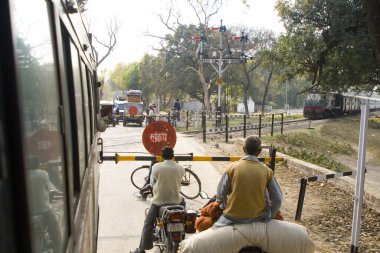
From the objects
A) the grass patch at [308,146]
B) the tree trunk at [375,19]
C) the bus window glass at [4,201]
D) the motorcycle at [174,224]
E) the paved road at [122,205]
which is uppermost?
the tree trunk at [375,19]

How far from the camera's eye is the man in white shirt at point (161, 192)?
507cm

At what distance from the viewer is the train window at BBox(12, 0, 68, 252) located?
3.86 ft

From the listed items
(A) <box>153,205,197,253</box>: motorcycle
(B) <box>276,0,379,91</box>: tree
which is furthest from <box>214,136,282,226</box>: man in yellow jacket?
(B) <box>276,0,379,91</box>: tree

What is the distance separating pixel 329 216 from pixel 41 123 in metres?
6.88

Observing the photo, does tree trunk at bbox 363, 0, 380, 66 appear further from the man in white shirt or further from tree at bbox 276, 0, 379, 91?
tree at bbox 276, 0, 379, 91

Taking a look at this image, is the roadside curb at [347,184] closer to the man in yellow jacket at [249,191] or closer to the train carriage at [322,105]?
the man in yellow jacket at [249,191]

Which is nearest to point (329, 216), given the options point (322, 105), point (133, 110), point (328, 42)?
point (328, 42)

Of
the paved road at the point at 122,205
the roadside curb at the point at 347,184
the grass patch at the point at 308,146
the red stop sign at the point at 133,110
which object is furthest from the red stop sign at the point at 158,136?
the red stop sign at the point at 133,110

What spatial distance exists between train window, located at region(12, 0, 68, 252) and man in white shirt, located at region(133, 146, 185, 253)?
3.22m

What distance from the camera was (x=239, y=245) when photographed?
3.43 meters

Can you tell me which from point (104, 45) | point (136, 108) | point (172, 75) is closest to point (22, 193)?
point (136, 108)

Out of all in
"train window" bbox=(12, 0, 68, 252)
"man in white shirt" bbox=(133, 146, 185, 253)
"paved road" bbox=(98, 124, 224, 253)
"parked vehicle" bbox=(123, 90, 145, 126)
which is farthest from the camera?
"parked vehicle" bbox=(123, 90, 145, 126)

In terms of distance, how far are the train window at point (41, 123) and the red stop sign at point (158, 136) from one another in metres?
5.91

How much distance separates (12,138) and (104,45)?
160 ft
